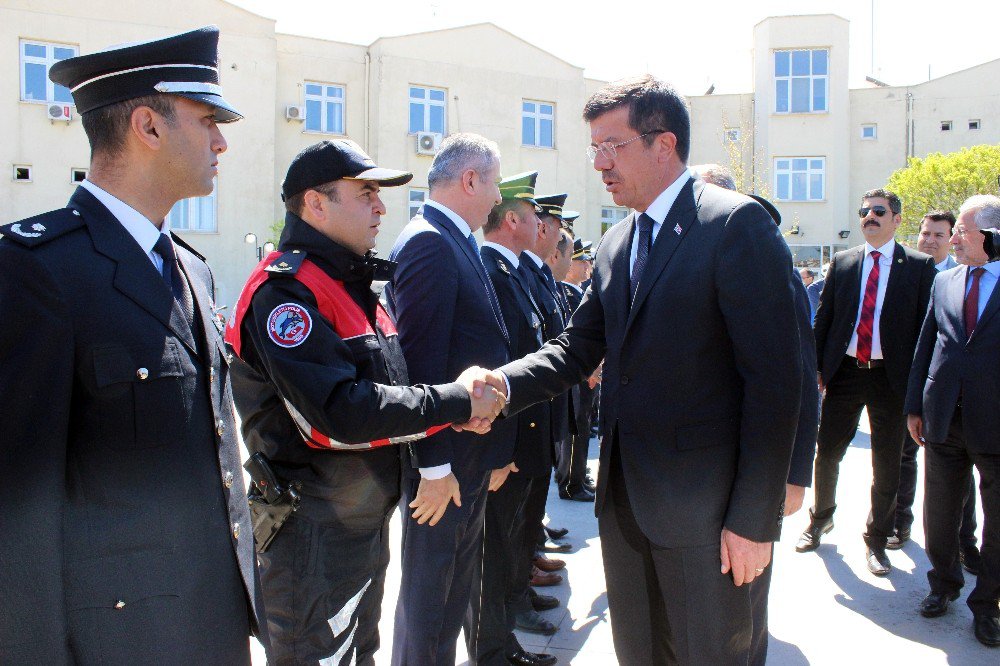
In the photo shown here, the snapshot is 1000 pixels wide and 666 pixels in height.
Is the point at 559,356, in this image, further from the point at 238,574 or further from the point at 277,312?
the point at 238,574

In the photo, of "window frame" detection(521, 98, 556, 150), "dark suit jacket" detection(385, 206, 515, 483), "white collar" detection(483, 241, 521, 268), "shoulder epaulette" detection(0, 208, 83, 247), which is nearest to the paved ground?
"dark suit jacket" detection(385, 206, 515, 483)

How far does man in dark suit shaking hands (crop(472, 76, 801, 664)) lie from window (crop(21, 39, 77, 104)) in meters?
21.1

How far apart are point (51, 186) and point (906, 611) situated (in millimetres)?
21520

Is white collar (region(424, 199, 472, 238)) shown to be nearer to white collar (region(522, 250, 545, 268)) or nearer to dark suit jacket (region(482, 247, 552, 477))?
dark suit jacket (region(482, 247, 552, 477))

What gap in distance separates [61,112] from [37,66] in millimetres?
1294

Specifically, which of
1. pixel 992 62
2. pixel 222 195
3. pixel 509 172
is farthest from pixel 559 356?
pixel 992 62

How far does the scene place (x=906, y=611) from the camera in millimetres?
4242

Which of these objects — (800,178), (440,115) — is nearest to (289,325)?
(440,115)

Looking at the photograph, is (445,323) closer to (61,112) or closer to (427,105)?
(61,112)

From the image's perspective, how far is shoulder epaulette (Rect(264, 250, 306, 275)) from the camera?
2.34 m

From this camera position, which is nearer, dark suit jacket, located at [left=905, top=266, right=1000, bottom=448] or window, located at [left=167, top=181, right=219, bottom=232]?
dark suit jacket, located at [left=905, top=266, right=1000, bottom=448]

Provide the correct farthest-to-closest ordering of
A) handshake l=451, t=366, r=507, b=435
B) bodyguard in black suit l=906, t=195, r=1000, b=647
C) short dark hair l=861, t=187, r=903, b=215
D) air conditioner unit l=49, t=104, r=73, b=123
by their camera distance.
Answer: air conditioner unit l=49, t=104, r=73, b=123 < short dark hair l=861, t=187, r=903, b=215 < bodyguard in black suit l=906, t=195, r=1000, b=647 < handshake l=451, t=366, r=507, b=435

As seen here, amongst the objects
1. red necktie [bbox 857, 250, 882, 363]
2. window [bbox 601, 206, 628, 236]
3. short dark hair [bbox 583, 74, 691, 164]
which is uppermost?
window [bbox 601, 206, 628, 236]

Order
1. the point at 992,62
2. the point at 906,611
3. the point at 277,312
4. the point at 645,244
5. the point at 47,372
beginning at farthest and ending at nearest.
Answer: the point at 992,62 < the point at 906,611 < the point at 645,244 < the point at 277,312 < the point at 47,372
